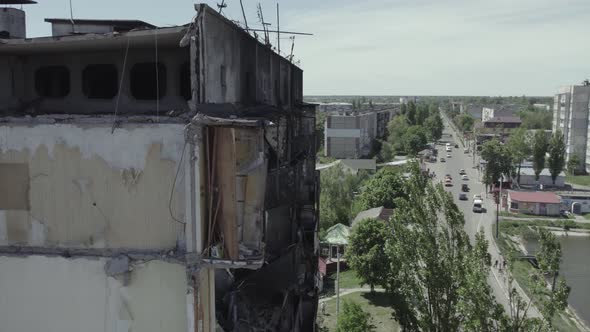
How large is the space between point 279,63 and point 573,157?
5364 cm

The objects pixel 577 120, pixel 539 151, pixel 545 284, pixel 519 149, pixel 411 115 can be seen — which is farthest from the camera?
pixel 411 115

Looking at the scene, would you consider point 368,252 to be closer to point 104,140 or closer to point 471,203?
point 104,140

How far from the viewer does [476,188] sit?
48.6 metres

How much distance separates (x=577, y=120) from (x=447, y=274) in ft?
174

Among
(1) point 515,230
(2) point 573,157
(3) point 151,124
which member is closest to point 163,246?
(3) point 151,124

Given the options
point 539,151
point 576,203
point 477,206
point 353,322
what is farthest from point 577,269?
point 539,151

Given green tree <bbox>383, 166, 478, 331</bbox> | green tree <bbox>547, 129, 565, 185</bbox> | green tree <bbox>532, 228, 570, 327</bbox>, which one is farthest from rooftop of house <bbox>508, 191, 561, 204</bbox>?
green tree <bbox>532, 228, 570, 327</bbox>

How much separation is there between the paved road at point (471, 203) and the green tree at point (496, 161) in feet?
6.02

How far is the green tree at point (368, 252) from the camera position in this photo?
22.2 meters

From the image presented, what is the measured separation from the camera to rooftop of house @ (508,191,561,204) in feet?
135

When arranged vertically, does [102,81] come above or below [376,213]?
above

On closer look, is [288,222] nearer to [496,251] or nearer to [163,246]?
[163,246]

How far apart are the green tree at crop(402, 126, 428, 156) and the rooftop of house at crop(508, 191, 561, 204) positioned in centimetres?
2250

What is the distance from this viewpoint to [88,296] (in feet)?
19.5
